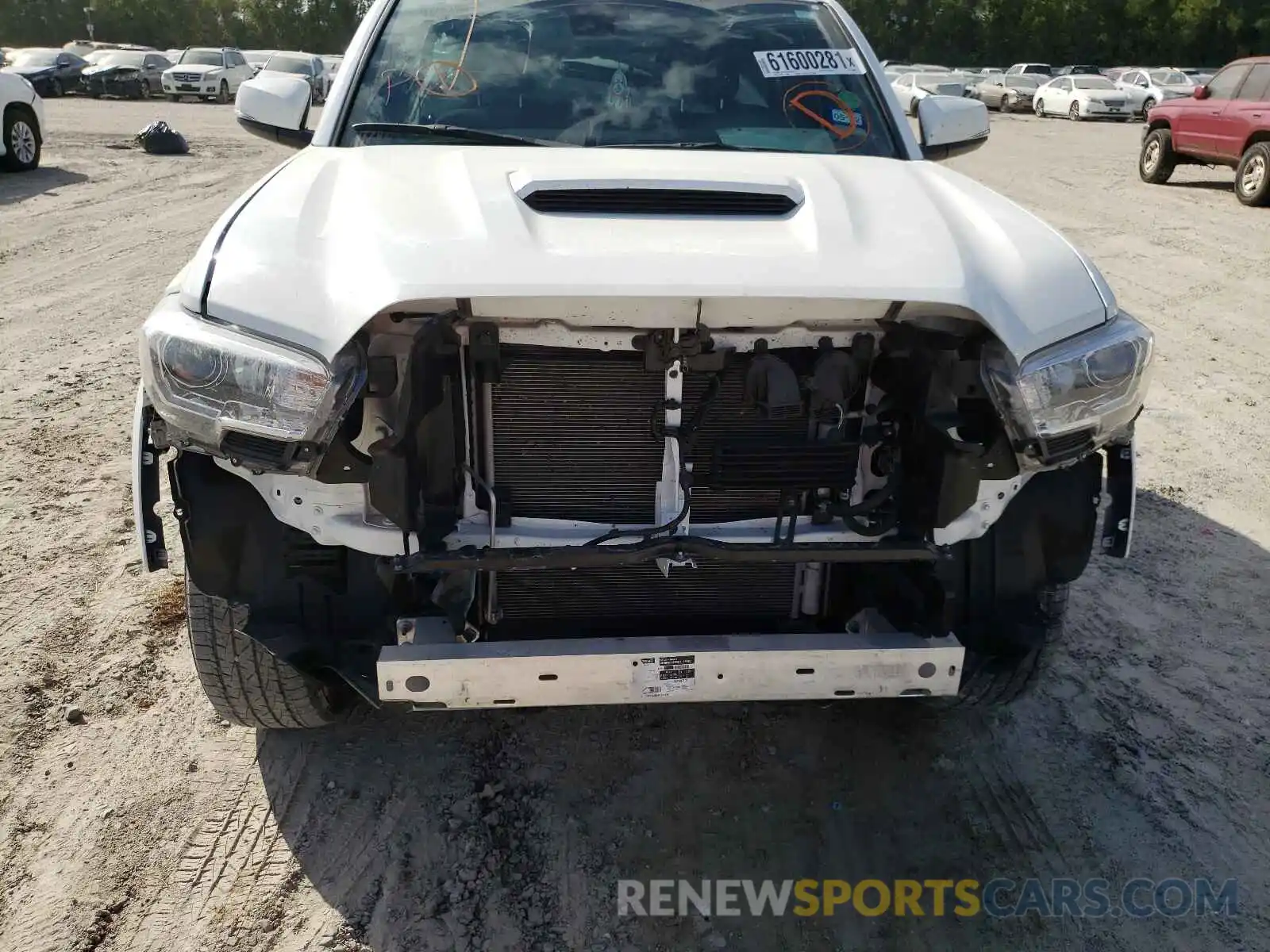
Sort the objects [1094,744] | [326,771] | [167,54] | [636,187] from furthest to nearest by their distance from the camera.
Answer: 1. [167,54]
2. [1094,744]
3. [326,771]
4. [636,187]

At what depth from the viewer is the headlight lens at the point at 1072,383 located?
2.10 metres

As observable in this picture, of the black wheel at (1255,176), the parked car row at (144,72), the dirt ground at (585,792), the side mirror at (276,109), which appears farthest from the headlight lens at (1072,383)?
the parked car row at (144,72)

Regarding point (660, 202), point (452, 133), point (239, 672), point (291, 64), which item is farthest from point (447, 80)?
point (291, 64)

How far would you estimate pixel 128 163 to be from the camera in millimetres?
13602

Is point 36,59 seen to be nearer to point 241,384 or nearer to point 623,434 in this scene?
point 241,384

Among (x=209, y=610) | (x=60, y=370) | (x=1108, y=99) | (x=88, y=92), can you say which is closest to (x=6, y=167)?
(x=60, y=370)

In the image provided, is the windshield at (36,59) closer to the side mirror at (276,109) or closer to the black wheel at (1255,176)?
the black wheel at (1255,176)

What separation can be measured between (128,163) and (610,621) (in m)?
13.8

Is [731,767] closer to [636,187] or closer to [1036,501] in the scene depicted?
[1036,501]

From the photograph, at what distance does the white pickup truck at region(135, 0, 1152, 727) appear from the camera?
2.04 m

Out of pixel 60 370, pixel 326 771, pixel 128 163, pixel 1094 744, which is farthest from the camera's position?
pixel 128 163

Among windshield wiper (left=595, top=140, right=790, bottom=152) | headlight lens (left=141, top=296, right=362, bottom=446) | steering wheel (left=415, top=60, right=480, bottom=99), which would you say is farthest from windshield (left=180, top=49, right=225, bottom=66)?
headlight lens (left=141, top=296, right=362, bottom=446)

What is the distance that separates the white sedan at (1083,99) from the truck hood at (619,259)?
28.8 metres

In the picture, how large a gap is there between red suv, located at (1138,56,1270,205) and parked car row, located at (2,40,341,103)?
19996 mm
